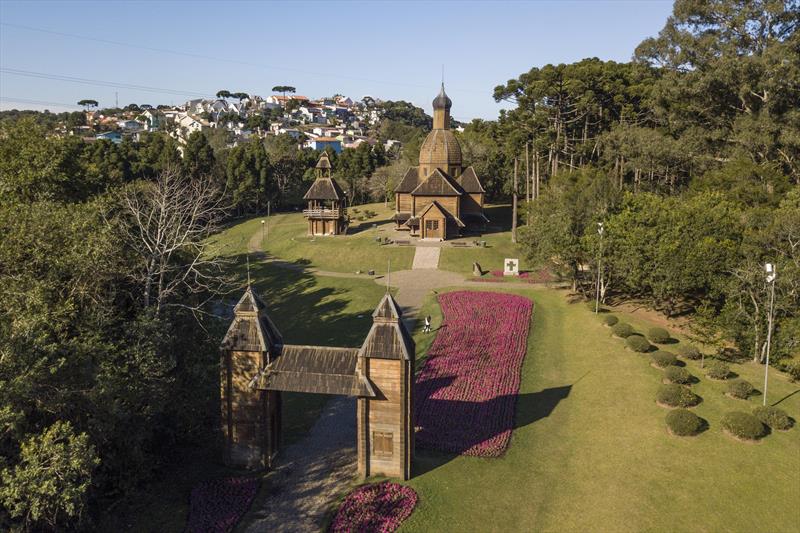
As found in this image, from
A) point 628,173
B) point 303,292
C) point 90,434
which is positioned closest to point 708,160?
point 628,173

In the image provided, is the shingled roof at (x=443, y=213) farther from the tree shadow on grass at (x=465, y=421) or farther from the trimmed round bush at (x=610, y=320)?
the tree shadow on grass at (x=465, y=421)

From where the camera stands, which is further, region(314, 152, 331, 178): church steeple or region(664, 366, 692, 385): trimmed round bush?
region(314, 152, 331, 178): church steeple

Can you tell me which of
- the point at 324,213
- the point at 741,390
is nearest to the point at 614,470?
the point at 741,390

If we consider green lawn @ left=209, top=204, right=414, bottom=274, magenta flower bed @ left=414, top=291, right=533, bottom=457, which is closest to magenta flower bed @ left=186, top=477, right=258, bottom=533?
magenta flower bed @ left=414, top=291, right=533, bottom=457

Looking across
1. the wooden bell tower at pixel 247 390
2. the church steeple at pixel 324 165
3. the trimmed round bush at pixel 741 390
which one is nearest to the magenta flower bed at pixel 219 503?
the wooden bell tower at pixel 247 390

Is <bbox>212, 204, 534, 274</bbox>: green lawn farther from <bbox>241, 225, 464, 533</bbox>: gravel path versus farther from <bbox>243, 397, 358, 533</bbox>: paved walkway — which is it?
<bbox>243, 397, 358, 533</bbox>: paved walkway

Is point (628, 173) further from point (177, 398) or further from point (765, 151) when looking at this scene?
point (177, 398)
